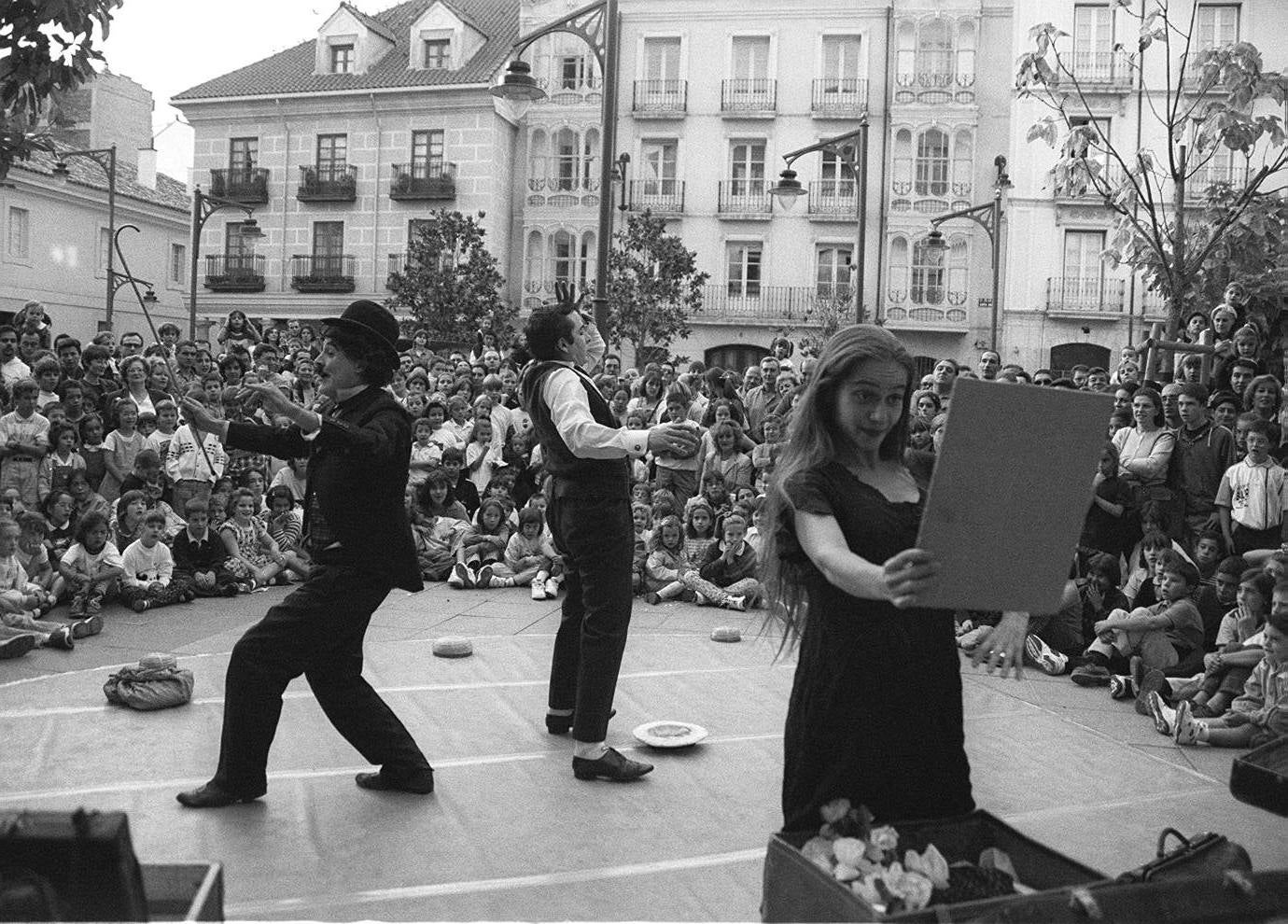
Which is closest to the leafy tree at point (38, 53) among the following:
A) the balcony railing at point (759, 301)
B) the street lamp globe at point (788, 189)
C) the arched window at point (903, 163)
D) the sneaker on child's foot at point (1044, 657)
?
the sneaker on child's foot at point (1044, 657)

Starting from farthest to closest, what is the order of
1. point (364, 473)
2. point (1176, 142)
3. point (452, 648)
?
point (1176, 142), point (452, 648), point (364, 473)

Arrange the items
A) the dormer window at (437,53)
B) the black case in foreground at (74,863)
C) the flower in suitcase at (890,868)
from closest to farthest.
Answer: the black case in foreground at (74,863), the flower in suitcase at (890,868), the dormer window at (437,53)

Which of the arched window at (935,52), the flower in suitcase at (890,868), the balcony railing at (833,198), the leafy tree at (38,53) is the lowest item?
the flower in suitcase at (890,868)

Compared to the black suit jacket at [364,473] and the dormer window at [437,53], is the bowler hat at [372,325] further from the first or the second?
the dormer window at [437,53]

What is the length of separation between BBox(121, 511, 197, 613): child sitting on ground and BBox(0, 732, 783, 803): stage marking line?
15.6 feet

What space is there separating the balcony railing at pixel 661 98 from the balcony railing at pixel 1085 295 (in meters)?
11.2

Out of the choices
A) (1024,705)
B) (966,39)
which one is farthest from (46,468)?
A: (966,39)

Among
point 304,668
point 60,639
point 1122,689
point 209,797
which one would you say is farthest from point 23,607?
point 1122,689

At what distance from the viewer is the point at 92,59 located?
600cm

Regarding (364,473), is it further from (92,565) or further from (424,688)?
(92,565)

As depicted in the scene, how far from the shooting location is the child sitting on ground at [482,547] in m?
10.9

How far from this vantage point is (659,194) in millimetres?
35562

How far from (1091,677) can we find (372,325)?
16.7 ft

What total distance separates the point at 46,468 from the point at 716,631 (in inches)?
231
